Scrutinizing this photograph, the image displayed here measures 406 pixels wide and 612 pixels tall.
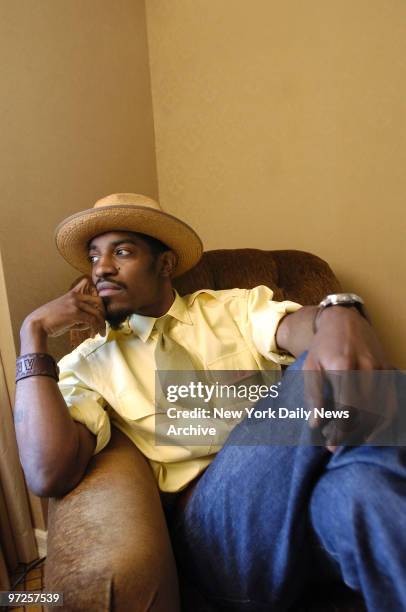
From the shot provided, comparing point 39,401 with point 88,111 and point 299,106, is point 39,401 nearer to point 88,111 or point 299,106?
point 88,111

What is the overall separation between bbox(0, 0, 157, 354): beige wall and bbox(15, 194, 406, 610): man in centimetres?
16

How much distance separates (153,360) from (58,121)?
0.82m

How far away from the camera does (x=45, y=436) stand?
0.71 meters

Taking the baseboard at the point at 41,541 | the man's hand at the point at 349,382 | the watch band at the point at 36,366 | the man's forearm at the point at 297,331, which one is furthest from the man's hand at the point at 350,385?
the baseboard at the point at 41,541

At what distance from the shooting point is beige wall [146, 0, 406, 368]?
1.25 metres

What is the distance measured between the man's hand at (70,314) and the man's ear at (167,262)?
199 mm

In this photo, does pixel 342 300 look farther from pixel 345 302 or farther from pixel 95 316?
pixel 95 316

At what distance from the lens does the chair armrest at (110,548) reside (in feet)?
1.73

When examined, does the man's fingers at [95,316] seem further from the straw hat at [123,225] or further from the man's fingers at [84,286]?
the straw hat at [123,225]

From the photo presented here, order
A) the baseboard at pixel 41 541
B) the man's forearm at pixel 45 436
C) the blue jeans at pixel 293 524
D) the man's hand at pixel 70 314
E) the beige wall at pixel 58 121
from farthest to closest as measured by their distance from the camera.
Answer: the baseboard at pixel 41 541, the beige wall at pixel 58 121, the man's hand at pixel 70 314, the man's forearm at pixel 45 436, the blue jeans at pixel 293 524

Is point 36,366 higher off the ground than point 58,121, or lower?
lower

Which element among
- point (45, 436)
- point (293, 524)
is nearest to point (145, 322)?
point (45, 436)

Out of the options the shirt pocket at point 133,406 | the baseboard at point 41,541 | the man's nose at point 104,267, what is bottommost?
the baseboard at point 41,541

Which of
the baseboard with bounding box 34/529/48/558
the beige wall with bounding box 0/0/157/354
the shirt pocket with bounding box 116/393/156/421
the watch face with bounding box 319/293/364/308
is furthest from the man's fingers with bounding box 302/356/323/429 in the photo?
the baseboard with bounding box 34/529/48/558
